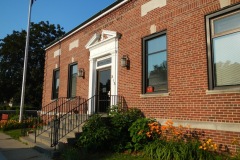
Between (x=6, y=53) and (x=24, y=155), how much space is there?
3146 centimetres

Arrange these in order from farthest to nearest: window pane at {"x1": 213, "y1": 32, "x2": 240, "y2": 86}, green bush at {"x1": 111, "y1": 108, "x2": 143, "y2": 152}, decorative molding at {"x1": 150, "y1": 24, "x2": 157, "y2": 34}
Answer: decorative molding at {"x1": 150, "y1": 24, "x2": 157, "y2": 34}
green bush at {"x1": 111, "y1": 108, "x2": 143, "y2": 152}
window pane at {"x1": 213, "y1": 32, "x2": 240, "y2": 86}

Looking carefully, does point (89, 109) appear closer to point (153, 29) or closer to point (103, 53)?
point (103, 53)

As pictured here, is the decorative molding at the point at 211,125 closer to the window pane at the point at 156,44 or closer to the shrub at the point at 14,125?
the window pane at the point at 156,44

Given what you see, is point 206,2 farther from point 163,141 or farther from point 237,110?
point 163,141

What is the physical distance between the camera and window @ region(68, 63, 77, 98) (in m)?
12.7

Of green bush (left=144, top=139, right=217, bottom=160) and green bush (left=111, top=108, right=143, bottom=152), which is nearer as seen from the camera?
green bush (left=144, top=139, right=217, bottom=160)

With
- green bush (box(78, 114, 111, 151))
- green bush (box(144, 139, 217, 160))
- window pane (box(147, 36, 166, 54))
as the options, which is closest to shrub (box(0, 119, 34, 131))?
green bush (box(78, 114, 111, 151))

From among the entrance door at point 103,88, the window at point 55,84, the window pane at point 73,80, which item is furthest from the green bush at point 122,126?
the window at point 55,84

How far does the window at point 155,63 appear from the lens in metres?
→ 7.83

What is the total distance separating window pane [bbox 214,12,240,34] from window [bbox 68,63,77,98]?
8.10m

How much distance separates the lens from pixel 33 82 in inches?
1332

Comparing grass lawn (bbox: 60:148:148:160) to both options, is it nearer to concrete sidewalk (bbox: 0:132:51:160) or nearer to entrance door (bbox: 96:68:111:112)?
concrete sidewalk (bbox: 0:132:51:160)

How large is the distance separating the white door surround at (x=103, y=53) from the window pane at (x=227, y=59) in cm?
420

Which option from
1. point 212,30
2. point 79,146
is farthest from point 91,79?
point 212,30
